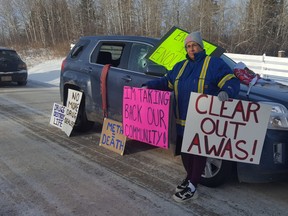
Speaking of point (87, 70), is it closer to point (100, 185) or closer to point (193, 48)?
point (100, 185)

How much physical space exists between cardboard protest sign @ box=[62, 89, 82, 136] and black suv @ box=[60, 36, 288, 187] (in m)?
0.14

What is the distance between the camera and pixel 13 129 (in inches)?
269

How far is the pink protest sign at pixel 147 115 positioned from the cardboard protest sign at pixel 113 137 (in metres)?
0.67

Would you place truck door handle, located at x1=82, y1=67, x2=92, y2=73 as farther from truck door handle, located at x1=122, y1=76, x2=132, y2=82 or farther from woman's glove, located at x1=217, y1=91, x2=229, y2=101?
woman's glove, located at x1=217, y1=91, x2=229, y2=101

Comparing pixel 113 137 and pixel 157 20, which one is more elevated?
pixel 157 20

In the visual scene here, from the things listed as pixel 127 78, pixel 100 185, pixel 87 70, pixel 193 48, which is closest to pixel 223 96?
pixel 193 48

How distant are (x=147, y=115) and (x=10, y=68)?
35.8 ft

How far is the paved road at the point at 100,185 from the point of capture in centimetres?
357

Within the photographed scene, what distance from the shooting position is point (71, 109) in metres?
6.26

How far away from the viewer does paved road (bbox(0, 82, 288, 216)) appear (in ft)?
11.7

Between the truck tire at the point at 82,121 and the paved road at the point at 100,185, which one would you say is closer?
the paved road at the point at 100,185

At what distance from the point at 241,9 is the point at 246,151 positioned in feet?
119

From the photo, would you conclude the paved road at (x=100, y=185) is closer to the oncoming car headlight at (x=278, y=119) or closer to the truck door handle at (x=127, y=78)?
the oncoming car headlight at (x=278, y=119)

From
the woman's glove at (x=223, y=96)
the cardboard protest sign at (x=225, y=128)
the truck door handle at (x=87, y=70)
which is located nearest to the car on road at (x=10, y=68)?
the truck door handle at (x=87, y=70)
